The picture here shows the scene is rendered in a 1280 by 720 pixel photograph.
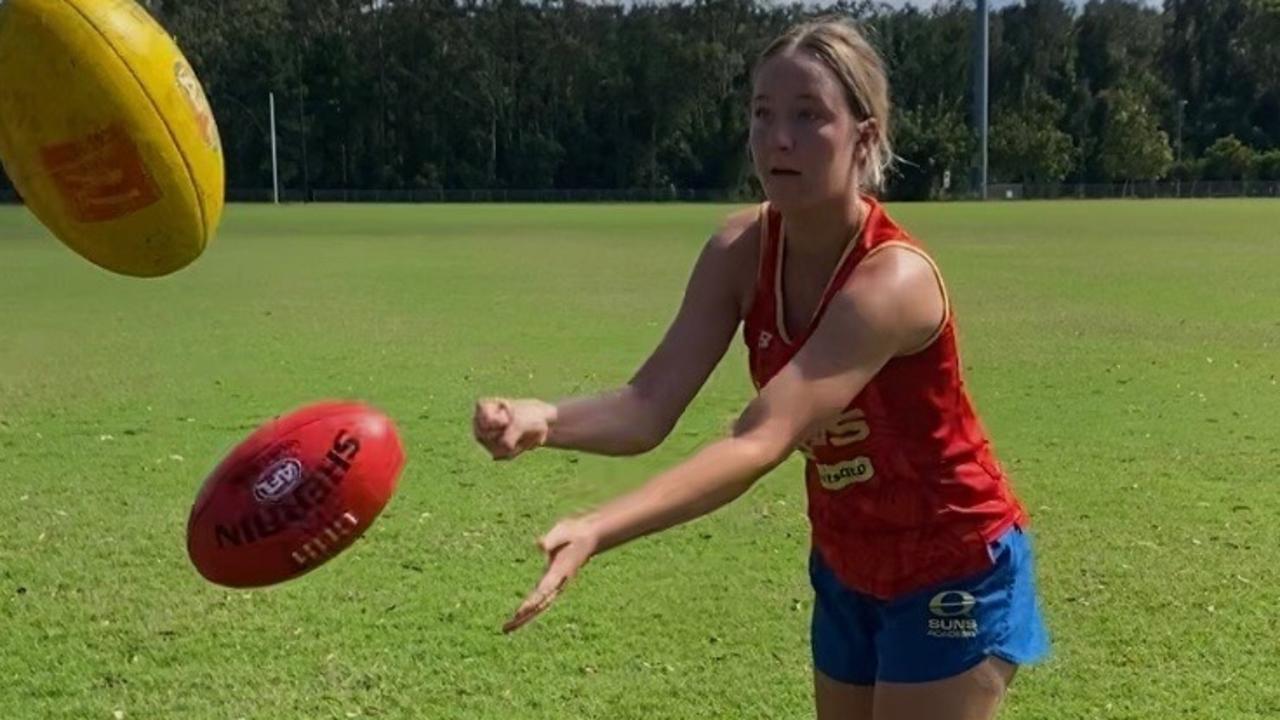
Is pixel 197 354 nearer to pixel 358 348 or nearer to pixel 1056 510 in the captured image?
pixel 358 348

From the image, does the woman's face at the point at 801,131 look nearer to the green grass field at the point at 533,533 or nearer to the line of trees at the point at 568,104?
the green grass field at the point at 533,533

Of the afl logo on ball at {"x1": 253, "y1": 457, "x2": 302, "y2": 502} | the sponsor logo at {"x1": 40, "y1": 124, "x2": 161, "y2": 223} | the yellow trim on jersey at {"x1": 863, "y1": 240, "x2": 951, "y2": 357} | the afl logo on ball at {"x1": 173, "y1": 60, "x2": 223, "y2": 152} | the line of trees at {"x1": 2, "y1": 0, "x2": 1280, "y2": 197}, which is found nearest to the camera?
the yellow trim on jersey at {"x1": 863, "y1": 240, "x2": 951, "y2": 357}

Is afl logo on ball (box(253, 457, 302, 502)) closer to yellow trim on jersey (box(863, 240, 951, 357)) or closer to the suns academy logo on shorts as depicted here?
yellow trim on jersey (box(863, 240, 951, 357))

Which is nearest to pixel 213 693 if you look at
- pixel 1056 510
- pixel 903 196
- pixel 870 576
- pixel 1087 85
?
pixel 870 576

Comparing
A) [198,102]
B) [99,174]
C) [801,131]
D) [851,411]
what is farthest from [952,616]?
[198,102]

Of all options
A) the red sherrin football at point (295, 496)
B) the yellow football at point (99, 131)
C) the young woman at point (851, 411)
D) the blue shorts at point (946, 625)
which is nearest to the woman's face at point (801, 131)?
the young woman at point (851, 411)

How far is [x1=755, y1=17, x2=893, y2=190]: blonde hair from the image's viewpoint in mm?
3012

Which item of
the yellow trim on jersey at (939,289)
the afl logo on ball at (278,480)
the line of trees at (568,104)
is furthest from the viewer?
the line of trees at (568,104)

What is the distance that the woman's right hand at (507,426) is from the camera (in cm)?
276

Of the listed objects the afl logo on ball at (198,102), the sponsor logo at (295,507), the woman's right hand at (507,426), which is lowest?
the sponsor logo at (295,507)

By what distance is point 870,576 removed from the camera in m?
3.30

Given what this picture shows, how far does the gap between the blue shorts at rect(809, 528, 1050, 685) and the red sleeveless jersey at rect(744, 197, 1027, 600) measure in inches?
1.5

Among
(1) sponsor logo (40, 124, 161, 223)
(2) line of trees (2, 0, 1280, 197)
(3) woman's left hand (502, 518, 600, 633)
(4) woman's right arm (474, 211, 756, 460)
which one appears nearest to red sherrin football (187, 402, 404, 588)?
(4) woman's right arm (474, 211, 756, 460)

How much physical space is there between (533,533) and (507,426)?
16.4 feet
